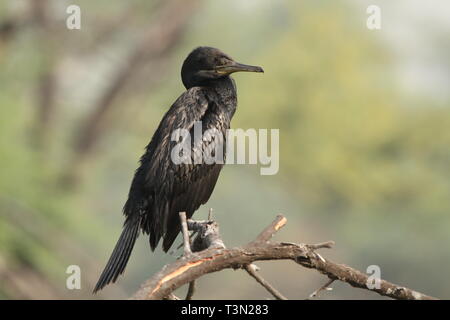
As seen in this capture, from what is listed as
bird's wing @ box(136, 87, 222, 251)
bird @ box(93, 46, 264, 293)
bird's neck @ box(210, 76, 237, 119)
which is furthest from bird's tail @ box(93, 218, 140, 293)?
bird's neck @ box(210, 76, 237, 119)

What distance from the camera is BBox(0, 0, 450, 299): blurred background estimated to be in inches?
735

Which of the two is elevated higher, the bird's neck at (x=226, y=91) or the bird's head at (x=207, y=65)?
the bird's head at (x=207, y=65)

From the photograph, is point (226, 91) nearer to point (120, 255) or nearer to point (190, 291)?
point (120, 255)

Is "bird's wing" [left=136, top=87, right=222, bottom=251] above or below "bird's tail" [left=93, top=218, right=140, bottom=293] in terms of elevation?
above

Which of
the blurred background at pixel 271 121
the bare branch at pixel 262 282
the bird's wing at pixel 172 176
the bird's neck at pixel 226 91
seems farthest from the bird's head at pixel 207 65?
the blurred background at pixel 271 121

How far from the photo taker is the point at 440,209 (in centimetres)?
3138

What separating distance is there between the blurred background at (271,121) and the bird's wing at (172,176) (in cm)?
989

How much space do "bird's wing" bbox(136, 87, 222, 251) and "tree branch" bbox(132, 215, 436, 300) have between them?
4.87 feet

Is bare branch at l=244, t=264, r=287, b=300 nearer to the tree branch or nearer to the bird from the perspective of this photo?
the tree branch

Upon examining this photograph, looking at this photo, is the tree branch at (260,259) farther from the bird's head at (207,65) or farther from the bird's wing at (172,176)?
the bird's head at (207,65)

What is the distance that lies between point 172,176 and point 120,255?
0.73 meters

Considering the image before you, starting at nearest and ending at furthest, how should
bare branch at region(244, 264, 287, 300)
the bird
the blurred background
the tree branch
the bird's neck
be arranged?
1. the tree branch
2. bare branch at region(244, 264, 287, 300)
3. the bird
4. the bird's neck
5. the blurred background

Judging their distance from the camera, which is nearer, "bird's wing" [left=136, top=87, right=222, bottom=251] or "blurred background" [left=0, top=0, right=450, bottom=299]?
"bird's wing" [left=136, top=87, right=222, bottom=251]

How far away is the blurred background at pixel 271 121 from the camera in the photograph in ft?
61.3
